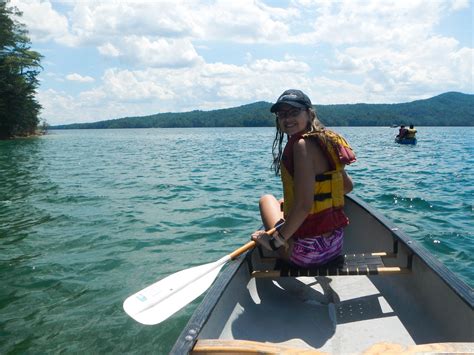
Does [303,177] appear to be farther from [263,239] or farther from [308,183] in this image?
[263,239]

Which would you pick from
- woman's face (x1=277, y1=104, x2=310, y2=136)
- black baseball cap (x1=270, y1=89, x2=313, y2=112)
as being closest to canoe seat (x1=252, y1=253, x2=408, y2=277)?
woman's face (x1=277, y1=104, x2=310, y2=136)

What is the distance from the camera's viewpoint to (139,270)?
19.4ft

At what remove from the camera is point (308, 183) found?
2.95 metres

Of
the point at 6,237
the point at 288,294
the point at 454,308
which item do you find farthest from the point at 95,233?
the point at 454,308

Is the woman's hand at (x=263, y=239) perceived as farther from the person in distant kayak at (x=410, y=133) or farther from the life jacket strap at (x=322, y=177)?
the person in distant kayak at (x=410, y=133)

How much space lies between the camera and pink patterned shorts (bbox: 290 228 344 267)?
11.3 feet

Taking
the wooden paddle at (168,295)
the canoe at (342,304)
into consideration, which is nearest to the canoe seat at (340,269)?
the canoe at (342,304)

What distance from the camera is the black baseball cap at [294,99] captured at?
3.12 meters

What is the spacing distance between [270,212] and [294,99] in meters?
1.28

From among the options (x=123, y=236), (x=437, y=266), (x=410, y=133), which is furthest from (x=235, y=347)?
(x=410, y=133)

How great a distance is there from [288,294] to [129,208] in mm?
6696

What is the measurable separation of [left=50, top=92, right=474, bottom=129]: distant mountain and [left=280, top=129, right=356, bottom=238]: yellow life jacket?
120 m

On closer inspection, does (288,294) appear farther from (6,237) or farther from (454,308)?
(6,237)

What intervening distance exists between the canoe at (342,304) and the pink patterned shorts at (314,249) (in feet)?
0.25
